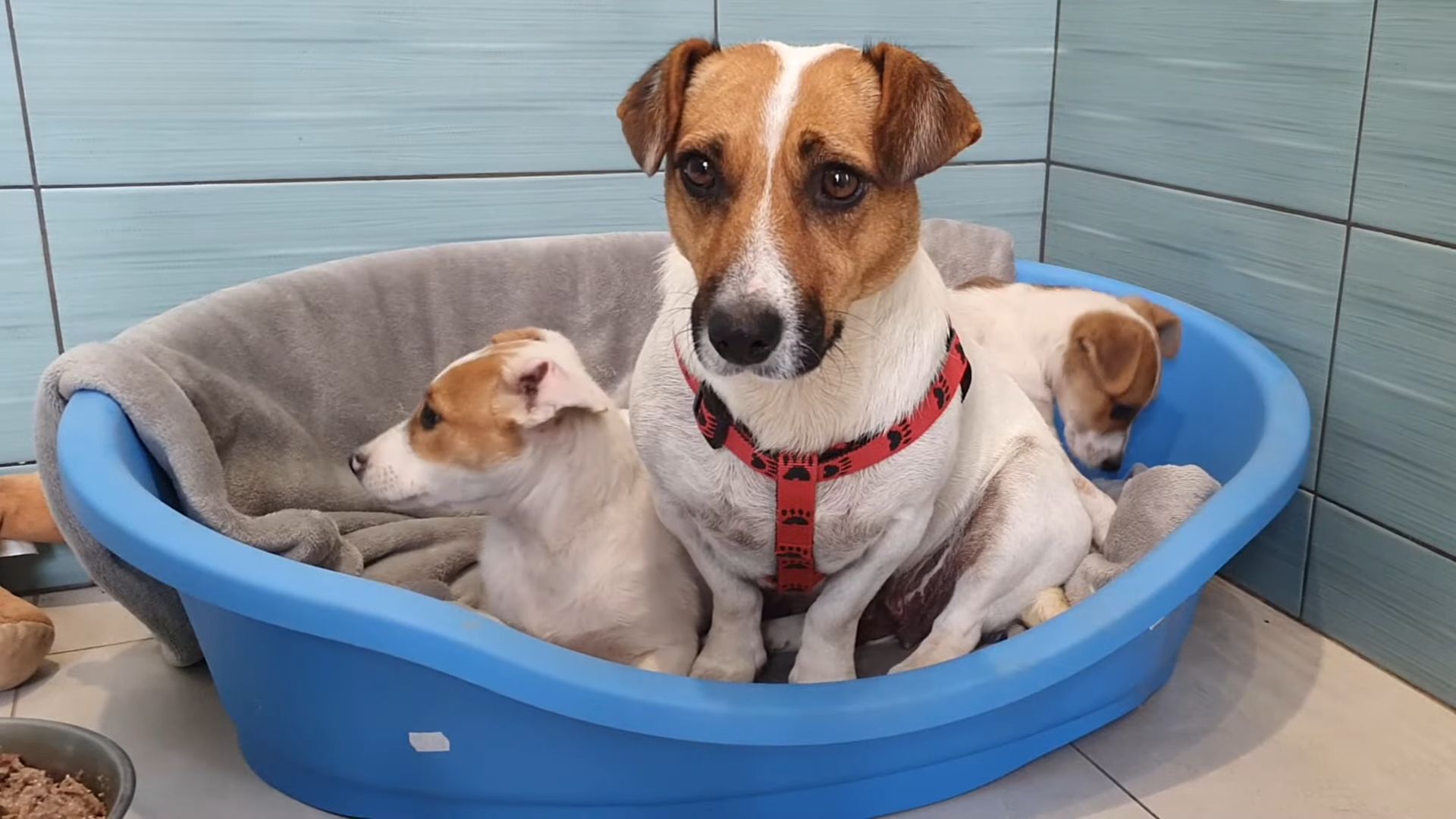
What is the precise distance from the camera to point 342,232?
7.63 feet

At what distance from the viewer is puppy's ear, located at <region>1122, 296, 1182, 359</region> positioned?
222 cm

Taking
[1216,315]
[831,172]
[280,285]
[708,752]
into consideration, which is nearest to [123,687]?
[280,285]

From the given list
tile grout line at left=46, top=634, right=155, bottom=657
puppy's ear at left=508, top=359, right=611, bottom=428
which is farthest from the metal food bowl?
A: puppy's ear at left=508, top=359, right=611, bottom=428

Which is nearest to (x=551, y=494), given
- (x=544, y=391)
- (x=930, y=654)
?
(x=544, y=391)

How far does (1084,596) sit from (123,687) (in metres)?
1.53

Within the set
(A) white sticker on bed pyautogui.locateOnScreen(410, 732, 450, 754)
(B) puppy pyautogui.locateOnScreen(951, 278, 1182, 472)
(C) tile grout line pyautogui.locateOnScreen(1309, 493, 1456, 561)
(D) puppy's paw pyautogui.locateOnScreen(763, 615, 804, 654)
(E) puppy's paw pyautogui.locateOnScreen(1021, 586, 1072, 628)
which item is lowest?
(D) puppy's paw pyautogui.locateOnScreen(763, 615, 804, 654)

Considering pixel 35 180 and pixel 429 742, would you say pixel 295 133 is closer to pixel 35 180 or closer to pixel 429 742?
pixel 35 180

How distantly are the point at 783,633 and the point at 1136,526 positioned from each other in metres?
0.59

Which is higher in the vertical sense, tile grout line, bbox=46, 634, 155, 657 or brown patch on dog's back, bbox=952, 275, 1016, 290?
brown patch on dog's back, bbox=952, 275, 1016, 290

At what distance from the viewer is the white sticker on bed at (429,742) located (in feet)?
4.82

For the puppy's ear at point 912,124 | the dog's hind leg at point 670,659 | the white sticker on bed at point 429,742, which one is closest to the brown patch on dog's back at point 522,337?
the dog's hind leg at point 670,659

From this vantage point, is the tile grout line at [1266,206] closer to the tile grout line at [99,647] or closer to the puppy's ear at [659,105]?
the puppy's ear at [659,105]

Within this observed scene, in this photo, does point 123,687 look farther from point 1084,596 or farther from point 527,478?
point 1084,596

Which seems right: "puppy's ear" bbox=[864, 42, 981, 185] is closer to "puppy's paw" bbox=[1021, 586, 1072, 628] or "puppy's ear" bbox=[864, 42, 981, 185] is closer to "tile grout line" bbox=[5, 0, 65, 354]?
"puppy's paw" bbox=[1021, 586, 1072, 628]
